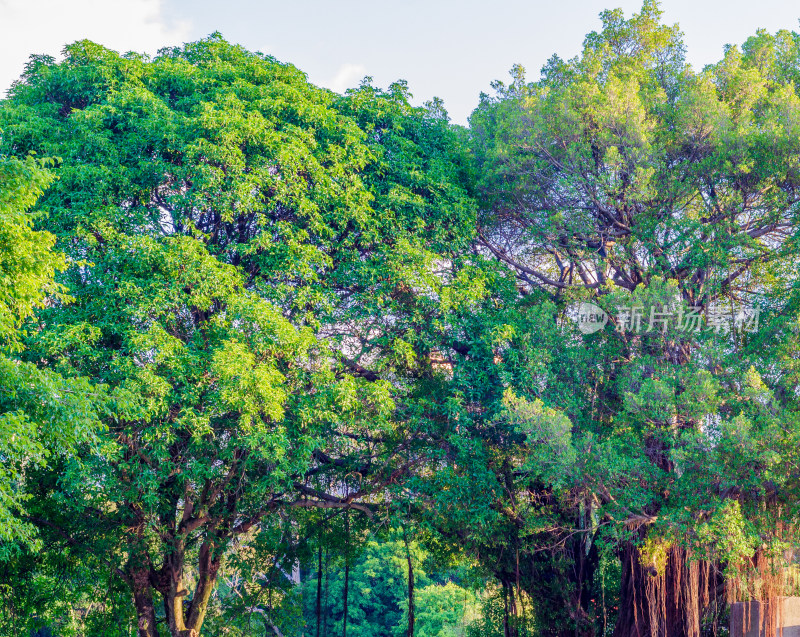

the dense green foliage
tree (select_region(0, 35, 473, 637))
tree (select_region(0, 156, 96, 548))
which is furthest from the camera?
tree (select_region(0, 35, 473, 637))

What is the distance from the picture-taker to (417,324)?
8359mm

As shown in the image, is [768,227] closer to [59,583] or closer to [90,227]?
[90,227]

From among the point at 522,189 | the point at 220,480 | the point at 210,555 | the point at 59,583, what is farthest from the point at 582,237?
the point at 59,583

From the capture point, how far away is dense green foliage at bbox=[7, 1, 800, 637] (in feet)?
22.2

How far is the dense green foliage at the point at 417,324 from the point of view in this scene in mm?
6758

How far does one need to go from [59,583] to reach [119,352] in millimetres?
4499
